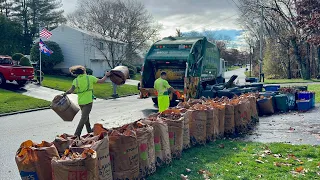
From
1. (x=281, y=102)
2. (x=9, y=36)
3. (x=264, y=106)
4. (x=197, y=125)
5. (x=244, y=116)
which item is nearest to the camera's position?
(x=197, y=125)

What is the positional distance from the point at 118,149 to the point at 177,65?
35.4 feet

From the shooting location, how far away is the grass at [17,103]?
15644 millimetres

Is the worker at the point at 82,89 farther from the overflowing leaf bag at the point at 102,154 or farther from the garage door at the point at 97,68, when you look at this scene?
the garage door at the point at 97,68

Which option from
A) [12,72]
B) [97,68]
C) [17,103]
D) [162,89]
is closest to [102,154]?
[162,89]

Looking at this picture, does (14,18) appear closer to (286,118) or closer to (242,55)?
(286,118)

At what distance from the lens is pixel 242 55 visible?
390ft

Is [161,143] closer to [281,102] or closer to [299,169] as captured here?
[299,169]

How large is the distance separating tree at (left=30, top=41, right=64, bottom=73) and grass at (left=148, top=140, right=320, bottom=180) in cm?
3279

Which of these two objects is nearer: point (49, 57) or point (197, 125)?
point (197, 125)

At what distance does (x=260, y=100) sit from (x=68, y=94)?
758 cm

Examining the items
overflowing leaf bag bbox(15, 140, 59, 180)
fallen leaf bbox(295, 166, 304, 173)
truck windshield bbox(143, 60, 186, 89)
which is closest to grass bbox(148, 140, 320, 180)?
fallen leaf bbox(295, 166, 304, 173)

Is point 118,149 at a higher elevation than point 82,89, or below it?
below

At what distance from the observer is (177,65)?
15312mm

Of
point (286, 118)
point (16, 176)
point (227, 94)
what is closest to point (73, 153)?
point (16, 176)
